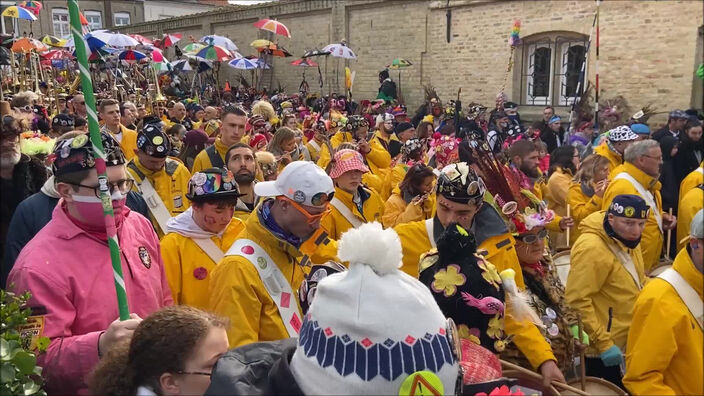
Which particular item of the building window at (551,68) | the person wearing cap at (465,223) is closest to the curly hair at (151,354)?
the person wearing cap at (465,223)

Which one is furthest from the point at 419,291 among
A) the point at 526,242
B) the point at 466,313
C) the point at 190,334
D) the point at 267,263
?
the point at 526,242

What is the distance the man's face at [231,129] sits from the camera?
6.15 m

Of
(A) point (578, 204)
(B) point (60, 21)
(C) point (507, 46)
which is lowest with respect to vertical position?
(A) point (578, 204)

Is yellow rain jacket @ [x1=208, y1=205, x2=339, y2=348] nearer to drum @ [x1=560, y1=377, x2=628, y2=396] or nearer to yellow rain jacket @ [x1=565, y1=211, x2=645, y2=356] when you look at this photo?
drum @ [x1=560, y1=377, x2=628, y2=396]

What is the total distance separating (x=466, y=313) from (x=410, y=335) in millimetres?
1036

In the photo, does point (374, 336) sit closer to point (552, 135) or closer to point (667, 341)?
point (667, 341)

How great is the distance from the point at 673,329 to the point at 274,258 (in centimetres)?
188

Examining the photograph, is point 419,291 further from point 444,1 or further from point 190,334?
point 444,1

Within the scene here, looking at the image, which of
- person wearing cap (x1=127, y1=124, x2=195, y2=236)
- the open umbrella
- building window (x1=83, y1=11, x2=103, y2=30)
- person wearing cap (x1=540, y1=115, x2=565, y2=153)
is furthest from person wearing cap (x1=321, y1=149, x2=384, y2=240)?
building window (x1=83, y1=11, x2=103, y2=30)

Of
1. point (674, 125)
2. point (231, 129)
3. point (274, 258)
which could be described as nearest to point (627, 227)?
point (274, 258)

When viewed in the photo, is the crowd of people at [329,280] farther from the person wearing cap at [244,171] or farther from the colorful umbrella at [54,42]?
the colorful umbrella at [54,42]

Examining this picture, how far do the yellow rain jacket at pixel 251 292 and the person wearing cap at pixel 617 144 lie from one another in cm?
529

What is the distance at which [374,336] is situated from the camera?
145cm

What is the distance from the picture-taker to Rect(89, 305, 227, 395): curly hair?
1729 mm
